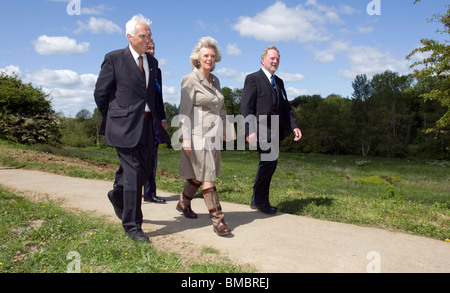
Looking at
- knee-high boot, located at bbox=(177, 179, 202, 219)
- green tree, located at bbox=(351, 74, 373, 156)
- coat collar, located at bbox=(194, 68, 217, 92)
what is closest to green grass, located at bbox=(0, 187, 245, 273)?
knee-high boot, located at bbox=(177, 179, 202, 219)

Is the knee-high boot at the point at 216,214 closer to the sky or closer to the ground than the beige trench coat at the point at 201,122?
closer to the ground

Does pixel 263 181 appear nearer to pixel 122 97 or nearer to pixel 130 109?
pixel 130 109

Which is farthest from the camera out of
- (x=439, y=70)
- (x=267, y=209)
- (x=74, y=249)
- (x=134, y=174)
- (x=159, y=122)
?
(x=439, y=70)

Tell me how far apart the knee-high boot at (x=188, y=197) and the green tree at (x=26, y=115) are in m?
19.0

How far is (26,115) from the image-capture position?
22750mm

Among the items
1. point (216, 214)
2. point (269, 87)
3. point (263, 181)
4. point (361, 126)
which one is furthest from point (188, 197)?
point (361, 126)

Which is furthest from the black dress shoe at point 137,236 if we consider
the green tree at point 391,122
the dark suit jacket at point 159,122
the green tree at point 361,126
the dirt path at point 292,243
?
the green tree at point 361,126

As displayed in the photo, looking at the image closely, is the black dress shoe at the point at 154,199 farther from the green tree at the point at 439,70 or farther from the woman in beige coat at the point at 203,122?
the green tree at the point at 439,70

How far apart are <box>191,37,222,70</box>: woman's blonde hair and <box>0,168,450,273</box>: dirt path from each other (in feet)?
7.11

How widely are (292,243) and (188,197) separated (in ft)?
5.92

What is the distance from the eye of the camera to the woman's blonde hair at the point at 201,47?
4965 millimetres

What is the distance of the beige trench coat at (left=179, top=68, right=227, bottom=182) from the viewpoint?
489 cm
